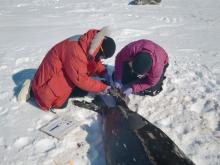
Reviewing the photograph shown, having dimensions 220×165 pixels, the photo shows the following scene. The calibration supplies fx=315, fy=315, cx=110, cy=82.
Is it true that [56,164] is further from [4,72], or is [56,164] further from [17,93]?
[4,72]

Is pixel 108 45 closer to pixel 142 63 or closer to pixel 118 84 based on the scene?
pixel 142 63

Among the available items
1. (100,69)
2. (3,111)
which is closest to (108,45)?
(100,69)

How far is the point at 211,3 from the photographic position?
13086mm

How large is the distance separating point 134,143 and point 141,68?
3.87 feet

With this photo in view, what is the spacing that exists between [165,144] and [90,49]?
1633 millimetres

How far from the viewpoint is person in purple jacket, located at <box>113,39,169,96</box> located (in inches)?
171

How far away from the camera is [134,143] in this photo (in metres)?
3.50

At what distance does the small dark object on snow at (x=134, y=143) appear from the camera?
325cm

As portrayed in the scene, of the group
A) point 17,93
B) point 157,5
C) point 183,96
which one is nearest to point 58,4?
point 157,5

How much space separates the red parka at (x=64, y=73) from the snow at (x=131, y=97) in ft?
0.90

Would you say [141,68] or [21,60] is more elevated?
[141,68]

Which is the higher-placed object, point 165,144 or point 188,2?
point 165,144

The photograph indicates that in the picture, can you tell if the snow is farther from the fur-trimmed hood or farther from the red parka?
the fur-trimmed hood

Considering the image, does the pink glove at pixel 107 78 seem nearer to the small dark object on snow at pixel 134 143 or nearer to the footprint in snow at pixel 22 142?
the small dark object on snow at pixel 134 143
